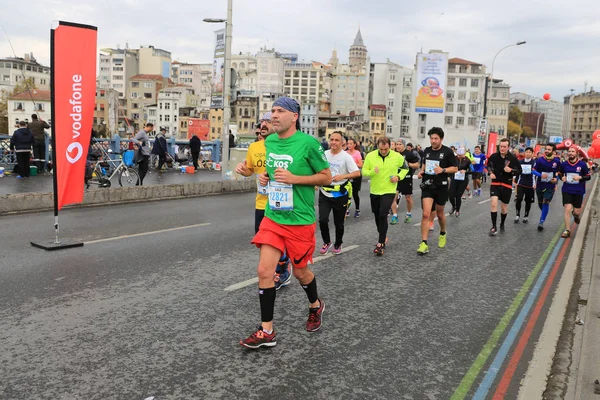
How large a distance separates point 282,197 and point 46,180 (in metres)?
14.7

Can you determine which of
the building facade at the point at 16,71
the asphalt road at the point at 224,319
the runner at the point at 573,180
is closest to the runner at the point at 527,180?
the runner at the point at 573,180

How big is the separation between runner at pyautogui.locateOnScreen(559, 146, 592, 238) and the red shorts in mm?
8460

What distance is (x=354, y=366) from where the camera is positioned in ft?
13.8

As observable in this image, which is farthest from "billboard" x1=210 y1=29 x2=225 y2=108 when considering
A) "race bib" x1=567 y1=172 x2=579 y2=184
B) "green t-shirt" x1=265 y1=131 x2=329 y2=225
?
"green t-shirt" x1=265 y1=131 x2=329 y2=225

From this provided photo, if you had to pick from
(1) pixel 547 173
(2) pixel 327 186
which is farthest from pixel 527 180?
(2) pixel 327 186

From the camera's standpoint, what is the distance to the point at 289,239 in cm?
461

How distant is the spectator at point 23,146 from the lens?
55.5 ft

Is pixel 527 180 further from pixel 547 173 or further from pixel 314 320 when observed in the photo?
pixel 314 320

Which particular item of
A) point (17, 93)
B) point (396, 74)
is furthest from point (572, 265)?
point (396, 74)

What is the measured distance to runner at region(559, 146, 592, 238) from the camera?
11109mm

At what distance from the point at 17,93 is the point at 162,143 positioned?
102461mm

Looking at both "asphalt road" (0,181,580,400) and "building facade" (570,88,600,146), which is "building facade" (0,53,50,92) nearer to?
"asphalt road" (0,181,580,400)

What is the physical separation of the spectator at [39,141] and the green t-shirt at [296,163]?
15623mm

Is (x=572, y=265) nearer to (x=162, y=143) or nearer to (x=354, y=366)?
(x=354, y=366)
